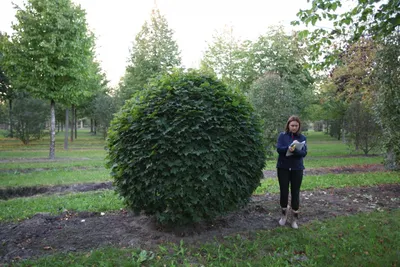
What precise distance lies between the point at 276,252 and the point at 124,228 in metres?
2.52

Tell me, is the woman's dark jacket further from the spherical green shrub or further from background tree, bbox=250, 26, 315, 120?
background tree, bbox=250, 26, 315, 120

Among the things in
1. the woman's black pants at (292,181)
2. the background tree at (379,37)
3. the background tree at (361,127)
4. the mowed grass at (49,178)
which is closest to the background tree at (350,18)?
the background tree at (379,37)

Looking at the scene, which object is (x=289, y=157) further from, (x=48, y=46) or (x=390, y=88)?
(x=48, y=46)

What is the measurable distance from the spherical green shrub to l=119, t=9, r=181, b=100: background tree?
2046 centimetres

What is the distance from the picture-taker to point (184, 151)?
4246mm

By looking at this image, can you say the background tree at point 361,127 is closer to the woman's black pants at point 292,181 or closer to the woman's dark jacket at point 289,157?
the woman's dark jacket at point 289,157

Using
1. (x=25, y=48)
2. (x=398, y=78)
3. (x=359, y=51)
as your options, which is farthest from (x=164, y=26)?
(x=398, y=78)

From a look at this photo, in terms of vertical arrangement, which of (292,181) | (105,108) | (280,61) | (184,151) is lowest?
(292,181)

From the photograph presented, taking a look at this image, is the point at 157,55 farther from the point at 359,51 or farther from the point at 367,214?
the point at 367,214

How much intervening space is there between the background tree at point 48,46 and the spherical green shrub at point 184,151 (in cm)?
1230

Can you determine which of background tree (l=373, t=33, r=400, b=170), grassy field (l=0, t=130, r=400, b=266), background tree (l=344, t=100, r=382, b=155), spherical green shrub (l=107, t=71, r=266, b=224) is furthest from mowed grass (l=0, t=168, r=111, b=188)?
background tree (l=344, t=100, r=382, b=155)

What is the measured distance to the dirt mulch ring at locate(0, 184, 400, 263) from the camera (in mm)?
4270

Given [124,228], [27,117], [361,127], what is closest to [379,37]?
[124,228]

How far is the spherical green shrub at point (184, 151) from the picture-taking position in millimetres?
4263
